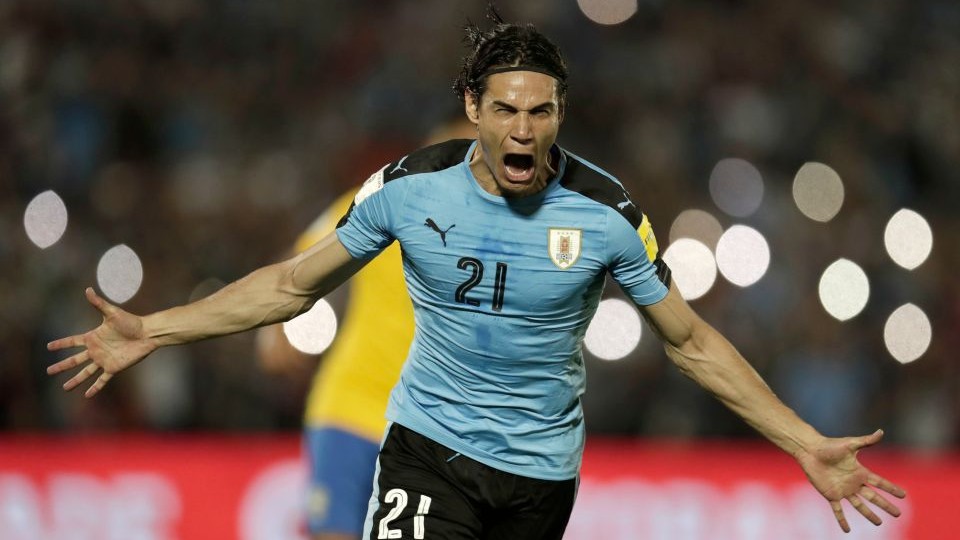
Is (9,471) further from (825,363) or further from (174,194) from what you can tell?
(825,363)

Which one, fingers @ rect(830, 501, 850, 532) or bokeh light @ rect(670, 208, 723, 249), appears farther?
bokeh light @ rect(670, 208, 723, 249)

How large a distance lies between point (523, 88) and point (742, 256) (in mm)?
5825

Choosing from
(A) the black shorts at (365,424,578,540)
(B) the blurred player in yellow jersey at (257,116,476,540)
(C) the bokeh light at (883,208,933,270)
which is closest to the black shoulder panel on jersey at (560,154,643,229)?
(A) the black shorts at (365,424,578,540)

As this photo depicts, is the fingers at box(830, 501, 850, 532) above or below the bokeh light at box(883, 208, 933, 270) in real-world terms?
below

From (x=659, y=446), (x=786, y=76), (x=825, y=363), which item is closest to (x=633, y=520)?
(x=659, y=446)

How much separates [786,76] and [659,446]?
14.2 ft

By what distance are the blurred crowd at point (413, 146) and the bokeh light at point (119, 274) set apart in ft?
0.24

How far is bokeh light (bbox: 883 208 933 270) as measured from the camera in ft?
31.9

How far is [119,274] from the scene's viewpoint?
366 inches

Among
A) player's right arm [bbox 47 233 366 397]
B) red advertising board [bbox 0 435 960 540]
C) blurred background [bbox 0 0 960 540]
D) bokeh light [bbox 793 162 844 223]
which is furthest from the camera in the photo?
bokeh light [bbox 793 162 844 223]

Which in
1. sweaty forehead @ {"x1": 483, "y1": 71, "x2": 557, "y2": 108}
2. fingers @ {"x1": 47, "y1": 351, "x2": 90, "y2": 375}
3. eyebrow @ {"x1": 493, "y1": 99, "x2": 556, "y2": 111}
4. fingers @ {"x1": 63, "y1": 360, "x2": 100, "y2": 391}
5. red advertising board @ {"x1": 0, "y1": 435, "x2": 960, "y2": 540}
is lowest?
red advertising board @ {"x1": 0, "y1": 435, "x2": 960, "y2": 540}

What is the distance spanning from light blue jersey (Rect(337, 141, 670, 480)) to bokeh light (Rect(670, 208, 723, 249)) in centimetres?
534

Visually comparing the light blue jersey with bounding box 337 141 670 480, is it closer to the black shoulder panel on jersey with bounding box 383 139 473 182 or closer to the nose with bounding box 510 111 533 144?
the black shoulder panel on jersey with bounding box 383 139 473 182

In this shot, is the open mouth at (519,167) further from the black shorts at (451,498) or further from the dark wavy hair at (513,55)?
the black shorts at (451,498)
